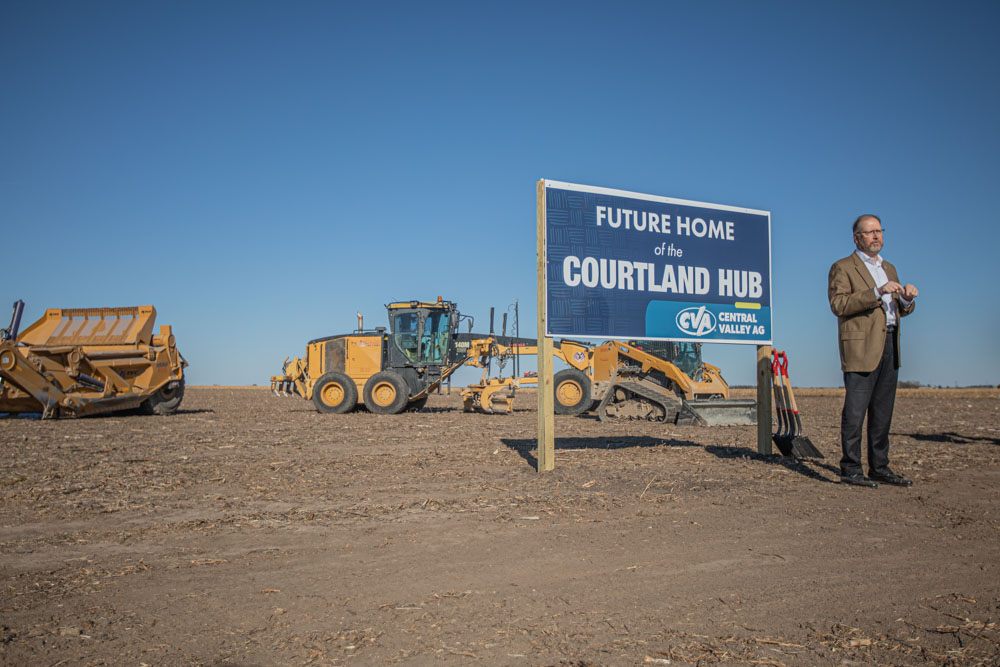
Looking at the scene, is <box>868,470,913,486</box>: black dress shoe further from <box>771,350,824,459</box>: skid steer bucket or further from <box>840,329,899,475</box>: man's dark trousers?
<box>771,350,824,459</box>: skid steer bucket

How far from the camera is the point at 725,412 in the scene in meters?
13.5

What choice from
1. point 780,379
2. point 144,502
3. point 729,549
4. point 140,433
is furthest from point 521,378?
point 729,549

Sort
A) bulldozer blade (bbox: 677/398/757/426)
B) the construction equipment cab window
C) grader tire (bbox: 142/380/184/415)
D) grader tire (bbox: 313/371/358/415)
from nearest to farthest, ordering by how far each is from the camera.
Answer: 1. bulldozer blade (bbox: 677/398/757/426)
2. grader tire (bbox: 142/380/184/415)
3. grader tire (bbox: 313/371/358/415)
4. the construction equipment cab window

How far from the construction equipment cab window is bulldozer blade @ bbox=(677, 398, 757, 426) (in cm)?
779

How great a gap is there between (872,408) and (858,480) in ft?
1.96

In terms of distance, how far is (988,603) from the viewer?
2.98 meters

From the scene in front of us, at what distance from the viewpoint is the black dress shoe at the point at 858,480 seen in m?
5.61

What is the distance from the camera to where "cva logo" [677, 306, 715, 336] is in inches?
292

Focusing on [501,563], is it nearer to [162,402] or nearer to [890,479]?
[890,479]

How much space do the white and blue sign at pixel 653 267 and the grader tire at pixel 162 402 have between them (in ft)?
46.8

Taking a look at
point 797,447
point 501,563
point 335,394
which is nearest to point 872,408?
point 797,447

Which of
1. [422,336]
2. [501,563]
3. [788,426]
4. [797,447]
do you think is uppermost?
[422,336]

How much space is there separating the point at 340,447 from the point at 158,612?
6640 millimetres

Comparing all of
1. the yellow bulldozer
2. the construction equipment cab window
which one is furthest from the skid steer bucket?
the yellow bulldozer
